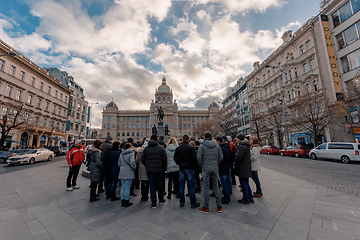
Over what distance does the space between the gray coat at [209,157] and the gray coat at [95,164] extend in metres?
3.28

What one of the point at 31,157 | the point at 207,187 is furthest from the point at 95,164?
the point at 31,157

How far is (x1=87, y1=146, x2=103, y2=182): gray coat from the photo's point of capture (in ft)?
17.5

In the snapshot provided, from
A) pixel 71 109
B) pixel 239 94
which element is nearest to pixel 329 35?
pixel 239 94

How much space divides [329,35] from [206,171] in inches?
1307

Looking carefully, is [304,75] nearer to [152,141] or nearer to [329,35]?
[329,35]

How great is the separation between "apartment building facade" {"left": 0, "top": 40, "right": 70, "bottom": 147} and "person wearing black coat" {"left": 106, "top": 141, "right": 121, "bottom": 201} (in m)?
25.8

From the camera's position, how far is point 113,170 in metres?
5.43

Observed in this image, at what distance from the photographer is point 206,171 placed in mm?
4352

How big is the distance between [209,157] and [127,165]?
2.44 metres

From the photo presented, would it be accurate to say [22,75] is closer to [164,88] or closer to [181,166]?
[181,166]

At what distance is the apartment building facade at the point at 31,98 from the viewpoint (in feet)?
87.2

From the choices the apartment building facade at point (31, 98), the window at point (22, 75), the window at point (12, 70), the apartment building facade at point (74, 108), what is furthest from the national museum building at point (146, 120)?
the window at point (12, 70)

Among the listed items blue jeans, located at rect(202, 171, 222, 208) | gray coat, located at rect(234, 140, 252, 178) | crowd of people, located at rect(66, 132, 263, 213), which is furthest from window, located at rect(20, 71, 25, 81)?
gray coat, located at rect(234, 140, 252, 178)

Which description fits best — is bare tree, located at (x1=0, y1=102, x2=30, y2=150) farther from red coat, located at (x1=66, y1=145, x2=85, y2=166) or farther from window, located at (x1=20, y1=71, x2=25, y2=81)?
red coat, located at (x1=66, y1=145, x2=85, y2=166)
